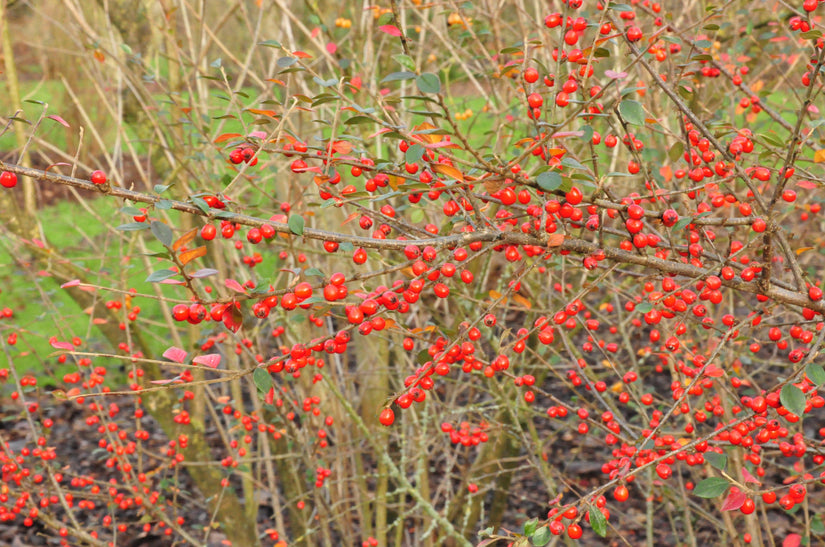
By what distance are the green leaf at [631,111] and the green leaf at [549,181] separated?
0.61 feet

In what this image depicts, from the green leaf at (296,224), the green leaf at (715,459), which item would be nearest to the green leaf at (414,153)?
the green leaf at (296,224)

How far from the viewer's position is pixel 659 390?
565 cm

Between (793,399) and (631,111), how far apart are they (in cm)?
67

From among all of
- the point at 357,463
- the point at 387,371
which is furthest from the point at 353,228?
the point at 357,463

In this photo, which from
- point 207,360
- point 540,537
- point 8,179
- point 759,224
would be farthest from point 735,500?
point 8,179

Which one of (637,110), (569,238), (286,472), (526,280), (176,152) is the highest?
(637,110)

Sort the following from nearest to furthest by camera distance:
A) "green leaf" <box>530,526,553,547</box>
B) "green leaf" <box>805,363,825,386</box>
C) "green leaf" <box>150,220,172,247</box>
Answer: "green leaf" <box>150,220,172,247</box>
"green leaf" <box>530,526,553,547</box>
"green leaf" <box>805,363,825,386</box>

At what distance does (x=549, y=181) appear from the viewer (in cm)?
145

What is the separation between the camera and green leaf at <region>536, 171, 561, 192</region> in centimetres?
144

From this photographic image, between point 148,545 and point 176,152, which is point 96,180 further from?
point 148,545

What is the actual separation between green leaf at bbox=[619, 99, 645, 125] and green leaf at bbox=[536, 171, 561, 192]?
187mm

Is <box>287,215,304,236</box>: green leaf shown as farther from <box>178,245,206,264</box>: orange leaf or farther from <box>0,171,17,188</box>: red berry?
<box>0,171,17,188</box>: red berry

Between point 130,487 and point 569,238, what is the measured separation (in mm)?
2592

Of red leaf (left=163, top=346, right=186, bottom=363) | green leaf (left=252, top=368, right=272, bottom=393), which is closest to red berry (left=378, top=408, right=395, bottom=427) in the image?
green leaf (left=252, top=368, right=272, bottom=393)
